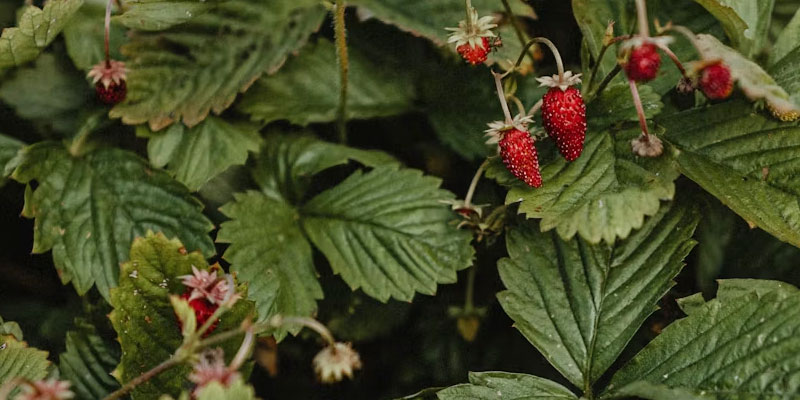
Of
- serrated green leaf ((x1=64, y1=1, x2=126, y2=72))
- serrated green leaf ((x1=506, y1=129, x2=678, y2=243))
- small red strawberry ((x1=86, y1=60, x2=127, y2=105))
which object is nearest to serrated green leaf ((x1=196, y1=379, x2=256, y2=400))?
serrated green leaf ((x1=506, y1=129, x2=678, y2=243))

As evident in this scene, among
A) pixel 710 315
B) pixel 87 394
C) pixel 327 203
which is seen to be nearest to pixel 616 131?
pixel 710 315

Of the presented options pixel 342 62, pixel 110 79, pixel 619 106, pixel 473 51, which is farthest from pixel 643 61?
pixel 110 79

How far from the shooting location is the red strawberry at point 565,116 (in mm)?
1521

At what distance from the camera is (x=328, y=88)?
7.22 feet

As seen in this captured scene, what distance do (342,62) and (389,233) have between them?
1.47ft

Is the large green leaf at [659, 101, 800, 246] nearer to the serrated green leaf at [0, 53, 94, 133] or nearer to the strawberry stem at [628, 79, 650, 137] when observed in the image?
the strawberry stem at [628, 79, 650, 137]

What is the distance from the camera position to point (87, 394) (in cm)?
169

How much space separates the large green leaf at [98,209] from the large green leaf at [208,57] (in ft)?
0.49

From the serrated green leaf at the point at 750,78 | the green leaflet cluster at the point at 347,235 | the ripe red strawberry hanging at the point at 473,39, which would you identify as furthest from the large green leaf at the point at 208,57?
the serrated green leaf at the point at 750,78

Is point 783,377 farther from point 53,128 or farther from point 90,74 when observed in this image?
point 53,128

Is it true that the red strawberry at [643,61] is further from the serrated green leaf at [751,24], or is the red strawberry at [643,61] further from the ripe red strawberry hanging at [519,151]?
the serrated green leaf at [751,24]

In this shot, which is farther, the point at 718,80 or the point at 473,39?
the point at 473,39

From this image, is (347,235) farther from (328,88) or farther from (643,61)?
(643,61)

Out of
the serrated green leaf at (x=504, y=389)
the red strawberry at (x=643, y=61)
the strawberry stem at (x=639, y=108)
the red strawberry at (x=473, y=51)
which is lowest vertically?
the serrated green leaf at (x=504, y=389)
